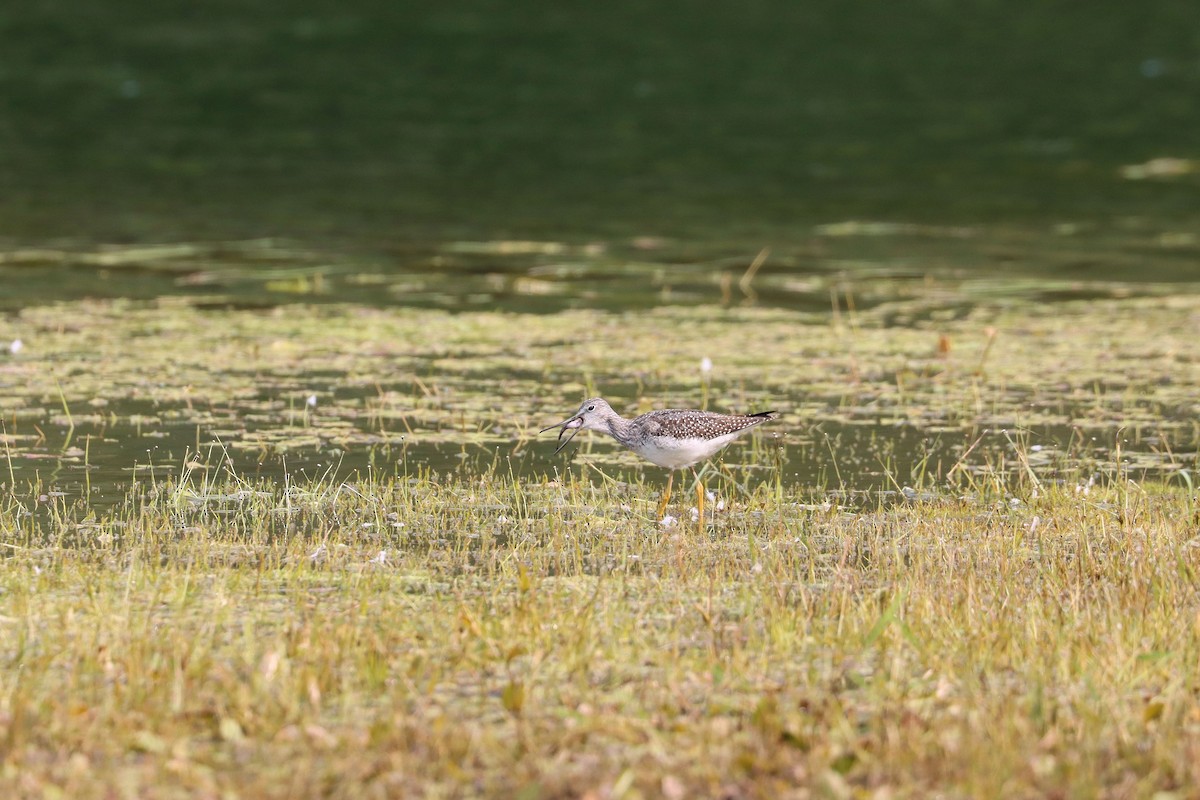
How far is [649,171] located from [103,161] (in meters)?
6.86

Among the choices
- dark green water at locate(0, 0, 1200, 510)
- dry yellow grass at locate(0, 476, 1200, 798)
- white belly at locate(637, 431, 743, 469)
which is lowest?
dry yellow grass at locate(0, 476, 1200, 798)

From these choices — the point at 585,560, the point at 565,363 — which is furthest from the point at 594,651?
the point at 565,363

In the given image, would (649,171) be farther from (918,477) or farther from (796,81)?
(918,477)

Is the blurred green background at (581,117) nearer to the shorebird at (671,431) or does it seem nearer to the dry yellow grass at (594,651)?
the shorebird at (671,431)

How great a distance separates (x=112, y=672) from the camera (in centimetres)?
593

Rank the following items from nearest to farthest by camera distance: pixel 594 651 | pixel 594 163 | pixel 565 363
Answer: pixel 594 651 < pixel 565 363 < pixel 594 163

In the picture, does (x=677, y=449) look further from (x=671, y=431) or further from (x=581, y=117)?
(x=581, y=117)

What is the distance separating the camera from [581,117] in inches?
1125

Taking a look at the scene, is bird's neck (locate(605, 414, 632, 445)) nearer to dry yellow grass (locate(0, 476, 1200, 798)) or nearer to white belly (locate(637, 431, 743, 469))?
white belly (locate(637, 431, 743, 469))

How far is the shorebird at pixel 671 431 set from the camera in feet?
28.4

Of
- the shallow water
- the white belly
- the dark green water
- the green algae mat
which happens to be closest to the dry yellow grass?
the green algae mat

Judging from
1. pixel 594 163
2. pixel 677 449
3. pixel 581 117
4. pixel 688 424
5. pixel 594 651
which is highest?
pixel 581 117

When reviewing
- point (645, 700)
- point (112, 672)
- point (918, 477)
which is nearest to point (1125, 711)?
point (645, 700)

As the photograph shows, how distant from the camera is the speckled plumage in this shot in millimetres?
8672
